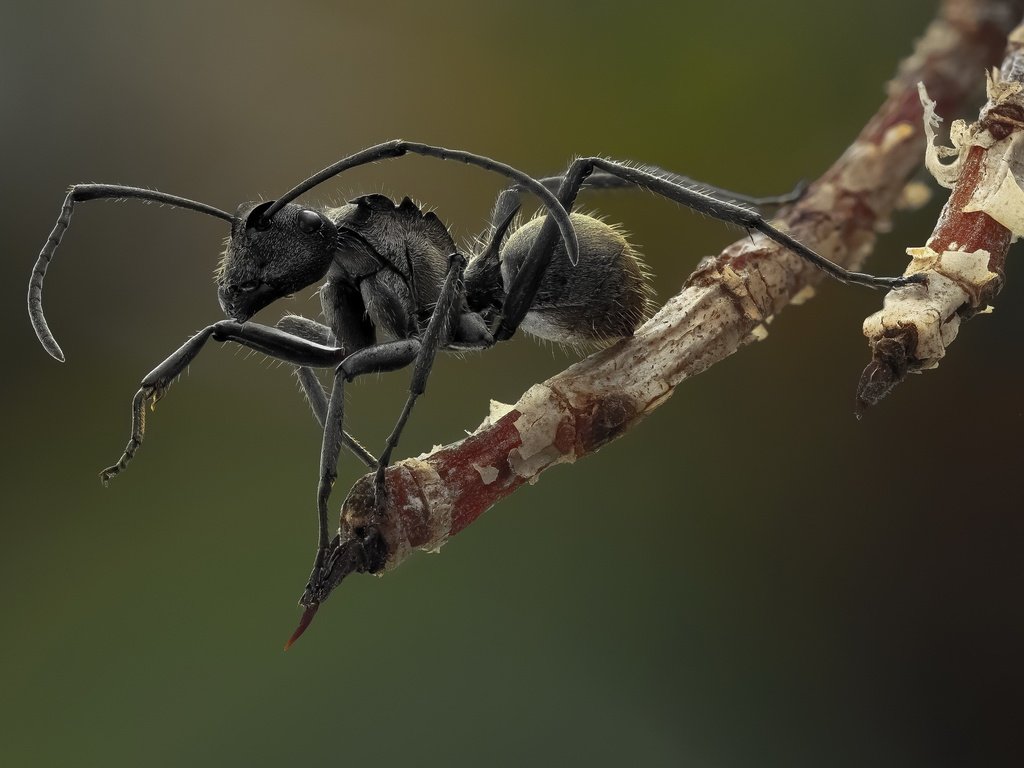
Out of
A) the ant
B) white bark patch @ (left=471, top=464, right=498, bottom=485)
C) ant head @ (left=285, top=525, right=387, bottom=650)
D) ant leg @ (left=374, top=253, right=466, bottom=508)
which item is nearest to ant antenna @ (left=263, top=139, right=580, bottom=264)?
the ant

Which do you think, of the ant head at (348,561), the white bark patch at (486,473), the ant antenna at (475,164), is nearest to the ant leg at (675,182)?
the ant antenna at (475,164)

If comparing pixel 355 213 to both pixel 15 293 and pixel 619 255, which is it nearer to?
pixel 619 255

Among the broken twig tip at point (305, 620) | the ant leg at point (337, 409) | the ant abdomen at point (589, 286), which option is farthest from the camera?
the ant abdomen at point (589, 286)

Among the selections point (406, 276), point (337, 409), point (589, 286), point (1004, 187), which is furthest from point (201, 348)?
point (1004, 187)

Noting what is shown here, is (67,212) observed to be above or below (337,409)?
above

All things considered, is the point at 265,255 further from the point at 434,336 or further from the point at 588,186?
the point at 588,186

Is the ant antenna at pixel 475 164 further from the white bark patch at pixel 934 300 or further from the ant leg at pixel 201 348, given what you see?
the white bark patch at pixel 934 300
